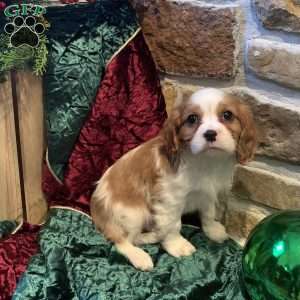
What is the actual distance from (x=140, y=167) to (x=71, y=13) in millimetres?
549

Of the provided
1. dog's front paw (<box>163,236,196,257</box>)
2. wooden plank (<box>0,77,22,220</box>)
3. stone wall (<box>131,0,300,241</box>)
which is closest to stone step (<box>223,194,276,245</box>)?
stone wall (<box>131,0,300,241</box>)

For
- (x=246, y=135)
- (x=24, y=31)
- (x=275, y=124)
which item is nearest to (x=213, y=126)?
(x=246, y=135)

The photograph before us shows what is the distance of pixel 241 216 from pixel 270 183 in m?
0.19

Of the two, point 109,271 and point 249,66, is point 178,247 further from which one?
point 249,66

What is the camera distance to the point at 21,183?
190cm

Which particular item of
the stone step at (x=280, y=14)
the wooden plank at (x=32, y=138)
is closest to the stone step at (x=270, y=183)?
the stone step at (x=280, y=14)

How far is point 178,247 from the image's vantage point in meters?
1.73

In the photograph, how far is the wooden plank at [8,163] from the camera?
5.79 ft

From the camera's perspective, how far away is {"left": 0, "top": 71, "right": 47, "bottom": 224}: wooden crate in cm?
177

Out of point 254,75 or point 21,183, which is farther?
point 21,183

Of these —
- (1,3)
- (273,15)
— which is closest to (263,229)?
(273,15)

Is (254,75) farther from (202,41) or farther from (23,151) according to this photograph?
(23,151)

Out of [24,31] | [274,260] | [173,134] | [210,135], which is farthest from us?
[24,31]

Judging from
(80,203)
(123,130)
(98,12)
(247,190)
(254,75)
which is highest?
(98,12)
